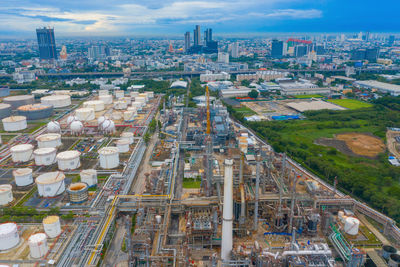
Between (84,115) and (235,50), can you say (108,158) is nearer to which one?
(84,115)

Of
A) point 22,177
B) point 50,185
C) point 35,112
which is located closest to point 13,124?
point 35,112

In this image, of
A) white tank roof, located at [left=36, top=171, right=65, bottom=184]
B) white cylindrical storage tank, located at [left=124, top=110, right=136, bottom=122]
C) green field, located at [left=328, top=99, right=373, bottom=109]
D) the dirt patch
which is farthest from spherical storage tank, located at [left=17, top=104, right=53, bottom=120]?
green field, located at [left=328, top=99, right=373, bottom=109]

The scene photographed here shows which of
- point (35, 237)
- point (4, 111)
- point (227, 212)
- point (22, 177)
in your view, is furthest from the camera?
point (4, 111)

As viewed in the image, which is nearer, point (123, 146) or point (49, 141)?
point (123, 146)

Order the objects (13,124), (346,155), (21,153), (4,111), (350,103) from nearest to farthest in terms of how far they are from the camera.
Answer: (21,153) → (346,155) → (13,124) → (4,111) → (350,103)

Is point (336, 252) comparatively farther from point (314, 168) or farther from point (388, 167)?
point (388, 167)

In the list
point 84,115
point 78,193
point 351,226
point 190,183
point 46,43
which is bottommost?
point 190,183

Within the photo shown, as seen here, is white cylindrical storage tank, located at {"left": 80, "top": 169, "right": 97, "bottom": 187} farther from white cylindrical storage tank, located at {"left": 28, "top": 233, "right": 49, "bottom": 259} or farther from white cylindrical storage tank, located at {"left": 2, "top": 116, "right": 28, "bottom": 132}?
white cylindrical storage tank, located at {"left": 2, "top": 116, "right": 28, "bottom": 132}

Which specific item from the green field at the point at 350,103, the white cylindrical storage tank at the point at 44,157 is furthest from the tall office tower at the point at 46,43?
the green field at the point at 350,103
